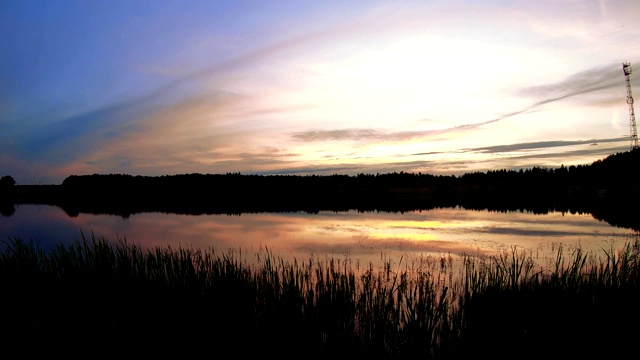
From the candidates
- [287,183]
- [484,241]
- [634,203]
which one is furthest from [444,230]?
[287,183]

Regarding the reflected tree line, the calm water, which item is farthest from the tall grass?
the reflected tree line

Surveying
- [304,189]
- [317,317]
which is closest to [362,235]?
[317,317]

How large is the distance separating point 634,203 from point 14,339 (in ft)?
192

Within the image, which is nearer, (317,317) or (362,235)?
(317,317)

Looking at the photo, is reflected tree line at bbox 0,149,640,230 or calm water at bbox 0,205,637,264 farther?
reflected tree line at bbox 0,149,640,230

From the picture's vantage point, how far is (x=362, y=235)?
96.4 ft

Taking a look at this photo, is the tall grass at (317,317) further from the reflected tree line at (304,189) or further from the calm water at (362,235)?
the reflected tree line at (304,189)

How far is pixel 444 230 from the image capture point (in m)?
31.9

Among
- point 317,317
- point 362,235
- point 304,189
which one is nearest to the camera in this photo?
point 317,317

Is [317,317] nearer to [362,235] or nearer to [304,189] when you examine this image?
[362,235]

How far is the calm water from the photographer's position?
22.7m

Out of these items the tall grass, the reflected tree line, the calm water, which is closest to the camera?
the tall grass

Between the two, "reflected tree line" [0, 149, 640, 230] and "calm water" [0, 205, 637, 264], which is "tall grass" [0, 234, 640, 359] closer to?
"calm water" [0, 205, 637, 264]

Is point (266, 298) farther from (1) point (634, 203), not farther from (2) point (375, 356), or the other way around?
(1) point (634, 203)
